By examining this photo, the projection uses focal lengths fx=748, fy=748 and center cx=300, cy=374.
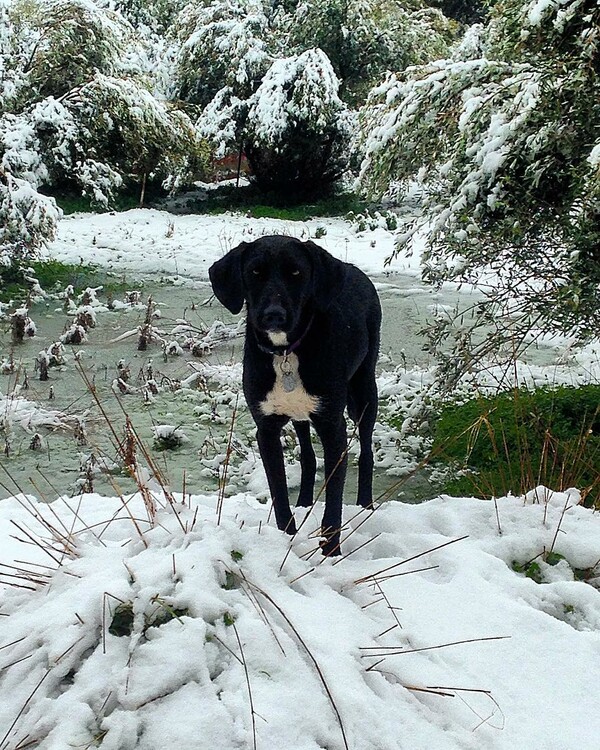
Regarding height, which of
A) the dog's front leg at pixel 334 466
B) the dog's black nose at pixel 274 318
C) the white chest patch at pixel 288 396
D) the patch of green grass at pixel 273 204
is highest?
the dog's black nose at pixel 274 318

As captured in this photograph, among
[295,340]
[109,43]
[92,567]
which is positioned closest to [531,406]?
[295,340]

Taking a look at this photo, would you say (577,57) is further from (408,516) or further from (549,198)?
(408,516)

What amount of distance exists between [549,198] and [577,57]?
2.48ft

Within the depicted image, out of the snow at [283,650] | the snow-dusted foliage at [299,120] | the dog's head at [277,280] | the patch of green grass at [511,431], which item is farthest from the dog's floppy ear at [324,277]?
the snow-dusted foliage at [299,120]

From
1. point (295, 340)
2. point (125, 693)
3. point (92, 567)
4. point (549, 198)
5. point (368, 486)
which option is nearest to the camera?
point (125, 693)

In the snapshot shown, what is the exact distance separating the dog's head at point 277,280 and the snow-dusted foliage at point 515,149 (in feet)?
4.64

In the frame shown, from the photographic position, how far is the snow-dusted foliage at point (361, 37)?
17.3 m

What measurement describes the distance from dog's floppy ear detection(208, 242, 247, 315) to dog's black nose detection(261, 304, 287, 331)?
0.83 feet

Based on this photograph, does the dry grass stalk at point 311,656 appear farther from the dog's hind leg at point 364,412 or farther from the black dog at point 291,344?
the dog's hind leg at point 364,412

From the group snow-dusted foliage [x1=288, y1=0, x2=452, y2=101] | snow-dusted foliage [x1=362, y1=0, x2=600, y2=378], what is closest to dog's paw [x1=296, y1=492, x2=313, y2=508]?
snow-dusted foliage [x1=362, y1=0, x2=600, y2=378]

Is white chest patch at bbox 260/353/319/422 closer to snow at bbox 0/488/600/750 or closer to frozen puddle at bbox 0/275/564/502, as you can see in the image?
frozen puddle at bbox 0/275/564/502

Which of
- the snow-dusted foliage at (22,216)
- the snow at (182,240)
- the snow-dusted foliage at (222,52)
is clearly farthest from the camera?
the snow-dusted foliage at (222,52)

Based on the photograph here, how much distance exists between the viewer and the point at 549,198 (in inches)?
170

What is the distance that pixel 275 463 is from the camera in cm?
323
